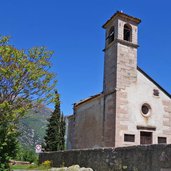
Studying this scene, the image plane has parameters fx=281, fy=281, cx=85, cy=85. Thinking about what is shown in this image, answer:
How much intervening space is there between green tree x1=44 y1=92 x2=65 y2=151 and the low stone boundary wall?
21.0 meters

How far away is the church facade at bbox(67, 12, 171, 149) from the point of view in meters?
16.7

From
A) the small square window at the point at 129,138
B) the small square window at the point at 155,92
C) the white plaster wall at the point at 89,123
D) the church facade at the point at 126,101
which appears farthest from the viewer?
the small square window at the point at 155,92

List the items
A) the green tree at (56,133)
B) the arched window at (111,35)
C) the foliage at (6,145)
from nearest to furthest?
the foliage at (6,145) < the arched window at (111,35) < the green tree at (56,133)

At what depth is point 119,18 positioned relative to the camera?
18125mm

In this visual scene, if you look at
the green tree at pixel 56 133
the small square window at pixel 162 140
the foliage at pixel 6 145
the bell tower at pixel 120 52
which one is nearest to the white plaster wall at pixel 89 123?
the bell tower at pixel 120 52

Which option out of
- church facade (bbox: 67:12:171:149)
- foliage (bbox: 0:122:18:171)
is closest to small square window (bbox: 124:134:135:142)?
church facade (bbox: 67:12:171:149)

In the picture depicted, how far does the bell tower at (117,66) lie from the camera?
1664 cm

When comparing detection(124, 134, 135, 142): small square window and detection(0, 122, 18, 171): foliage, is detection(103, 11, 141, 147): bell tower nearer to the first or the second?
detection(124, 134, 135, 142): small square window

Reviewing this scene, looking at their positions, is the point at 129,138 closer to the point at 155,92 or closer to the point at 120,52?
the point at 155,92

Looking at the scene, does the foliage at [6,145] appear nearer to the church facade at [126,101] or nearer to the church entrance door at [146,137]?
the church facade at [126,101]

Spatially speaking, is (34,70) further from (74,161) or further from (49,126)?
(49,126)

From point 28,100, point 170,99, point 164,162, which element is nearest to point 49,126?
point 170,99

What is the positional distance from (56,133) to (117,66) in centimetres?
1953

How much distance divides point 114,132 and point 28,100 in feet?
18.5
